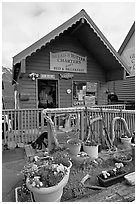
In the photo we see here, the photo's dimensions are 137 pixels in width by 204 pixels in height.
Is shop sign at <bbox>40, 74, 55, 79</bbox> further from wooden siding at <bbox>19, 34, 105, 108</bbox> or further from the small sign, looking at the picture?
the small sign

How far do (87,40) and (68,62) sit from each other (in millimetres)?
1192

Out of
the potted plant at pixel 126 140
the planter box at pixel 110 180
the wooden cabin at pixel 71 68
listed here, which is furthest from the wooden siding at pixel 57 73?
the planter box at pixel 110 180

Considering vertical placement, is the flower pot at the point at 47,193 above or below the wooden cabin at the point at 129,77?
below

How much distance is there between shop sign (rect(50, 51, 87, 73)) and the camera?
6.55m

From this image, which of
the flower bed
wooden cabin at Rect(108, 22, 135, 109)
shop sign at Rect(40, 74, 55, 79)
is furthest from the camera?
wooden cabin at Rect(108, 22, 135, 109)

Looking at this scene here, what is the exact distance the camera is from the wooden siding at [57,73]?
20.2 ft

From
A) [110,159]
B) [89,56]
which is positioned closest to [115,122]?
[110,159]

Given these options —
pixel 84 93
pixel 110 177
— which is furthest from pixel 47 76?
pixel 110 177

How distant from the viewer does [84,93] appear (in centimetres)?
731

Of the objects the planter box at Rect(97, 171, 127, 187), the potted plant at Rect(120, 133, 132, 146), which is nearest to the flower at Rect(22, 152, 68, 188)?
the planter box at Rect(97, 171, 127, 187)

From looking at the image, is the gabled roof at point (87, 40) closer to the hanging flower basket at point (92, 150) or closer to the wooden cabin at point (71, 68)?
the wooden cabin at point (71, 68)

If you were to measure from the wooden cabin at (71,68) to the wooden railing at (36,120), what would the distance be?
1.24m

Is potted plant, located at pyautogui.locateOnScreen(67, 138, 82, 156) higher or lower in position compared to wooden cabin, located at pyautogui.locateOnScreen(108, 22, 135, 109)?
lower

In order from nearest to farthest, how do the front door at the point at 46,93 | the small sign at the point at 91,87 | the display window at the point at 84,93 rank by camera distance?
the display window at the point at 84,93 < the small sign at the point at 91,87 < the front door at the point at 46,93
